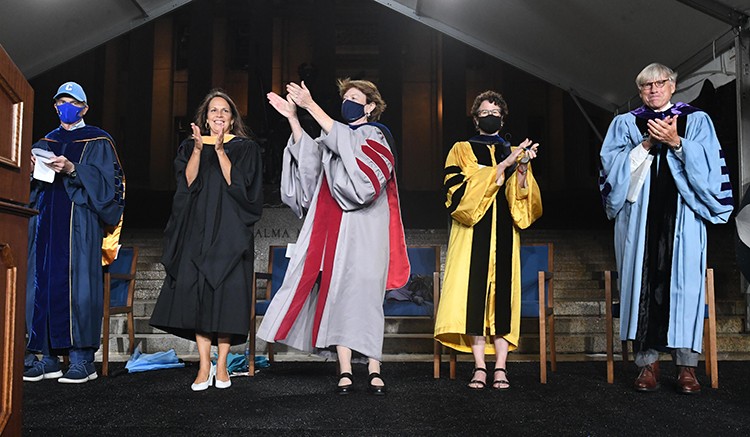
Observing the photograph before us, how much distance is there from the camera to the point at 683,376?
374cm

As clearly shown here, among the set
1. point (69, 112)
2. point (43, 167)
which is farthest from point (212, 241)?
point (69, 112)

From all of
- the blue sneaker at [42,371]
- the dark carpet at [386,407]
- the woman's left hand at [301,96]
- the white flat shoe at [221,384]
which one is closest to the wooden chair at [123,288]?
the blue sneaker at [42,371]

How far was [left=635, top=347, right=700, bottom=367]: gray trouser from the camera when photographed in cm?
374

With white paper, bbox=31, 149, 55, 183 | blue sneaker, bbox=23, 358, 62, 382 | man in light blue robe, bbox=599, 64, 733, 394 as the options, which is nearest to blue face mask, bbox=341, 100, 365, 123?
man in light blue robe, bbox=599, 64, 733, 394

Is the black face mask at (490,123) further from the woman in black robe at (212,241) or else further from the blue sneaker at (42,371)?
the blue sneaker at (42,371)

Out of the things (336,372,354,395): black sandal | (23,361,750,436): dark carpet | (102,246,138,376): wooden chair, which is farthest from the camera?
(102,246,138,376): wooden chair

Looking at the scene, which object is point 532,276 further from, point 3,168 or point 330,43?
point 330,43

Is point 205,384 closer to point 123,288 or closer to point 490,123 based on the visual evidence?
point 123,288

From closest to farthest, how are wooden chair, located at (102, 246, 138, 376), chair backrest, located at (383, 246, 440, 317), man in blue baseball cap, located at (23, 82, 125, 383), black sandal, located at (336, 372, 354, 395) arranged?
1. black sandal, located at (336, 372, 354, 395)
2. man in blue baseball cap, located at (23, 82, 125, 383)
3. wooden chair, located at (102, 246, 138, 376)
4. chair backrest, located at (383, 246, 440, 317)

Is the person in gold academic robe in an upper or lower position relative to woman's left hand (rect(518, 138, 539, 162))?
lower

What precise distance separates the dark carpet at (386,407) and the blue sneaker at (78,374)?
7 cm

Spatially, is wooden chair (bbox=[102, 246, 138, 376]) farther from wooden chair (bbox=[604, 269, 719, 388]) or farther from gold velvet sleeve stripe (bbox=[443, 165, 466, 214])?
wooden chair (bbox=[604, 269, 719, 388])

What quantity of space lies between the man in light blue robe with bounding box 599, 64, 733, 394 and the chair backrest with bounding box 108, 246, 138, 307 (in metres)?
A: 3.10

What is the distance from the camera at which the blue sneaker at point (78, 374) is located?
4.07 metres
